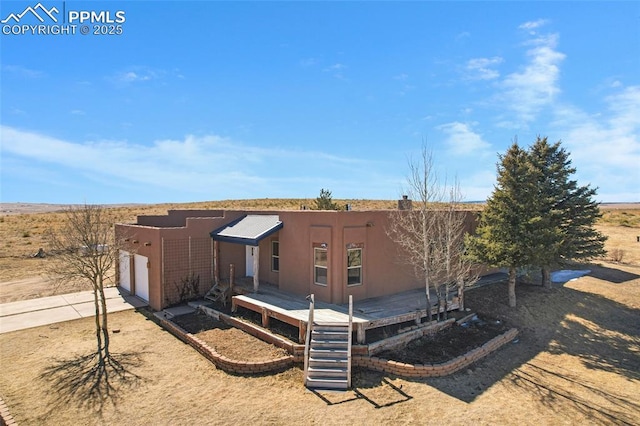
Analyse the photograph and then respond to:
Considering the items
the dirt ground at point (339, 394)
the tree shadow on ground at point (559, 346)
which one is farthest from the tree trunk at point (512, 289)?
the dirt ground at point (339, 394)

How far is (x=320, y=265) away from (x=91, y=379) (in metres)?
7.67

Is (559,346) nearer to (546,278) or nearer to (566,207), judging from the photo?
(546,278)

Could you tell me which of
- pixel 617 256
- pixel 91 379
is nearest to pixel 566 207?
pixel 617 256

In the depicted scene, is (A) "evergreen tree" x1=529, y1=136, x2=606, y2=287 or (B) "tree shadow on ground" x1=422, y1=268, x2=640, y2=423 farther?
(A) "evergreen tree" x1=529, y1=136, x2=606, y2=287

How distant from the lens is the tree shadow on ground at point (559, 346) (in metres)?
9.09

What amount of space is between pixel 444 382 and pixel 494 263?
696 cm

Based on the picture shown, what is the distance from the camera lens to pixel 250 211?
56.5 feet


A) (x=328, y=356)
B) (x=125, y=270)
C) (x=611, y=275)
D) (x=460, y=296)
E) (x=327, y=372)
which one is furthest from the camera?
(x=611, y=275)

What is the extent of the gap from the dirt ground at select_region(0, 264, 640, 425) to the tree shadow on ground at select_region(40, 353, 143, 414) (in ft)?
0.20

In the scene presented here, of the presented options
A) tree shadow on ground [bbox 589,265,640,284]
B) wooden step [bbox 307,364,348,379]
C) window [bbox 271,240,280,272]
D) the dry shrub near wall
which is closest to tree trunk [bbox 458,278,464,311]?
wooden step [bbox 307,364,348,379]

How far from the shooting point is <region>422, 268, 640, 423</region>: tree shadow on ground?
9094 millimetres

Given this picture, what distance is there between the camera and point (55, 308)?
1558cm

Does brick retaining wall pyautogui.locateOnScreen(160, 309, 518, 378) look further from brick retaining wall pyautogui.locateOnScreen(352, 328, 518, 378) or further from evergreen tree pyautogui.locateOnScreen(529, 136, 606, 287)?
evergreen tree pyautogui.locateOnScreen(529, 136, 606, 287)

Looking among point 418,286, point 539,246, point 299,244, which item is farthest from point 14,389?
point 539,246
